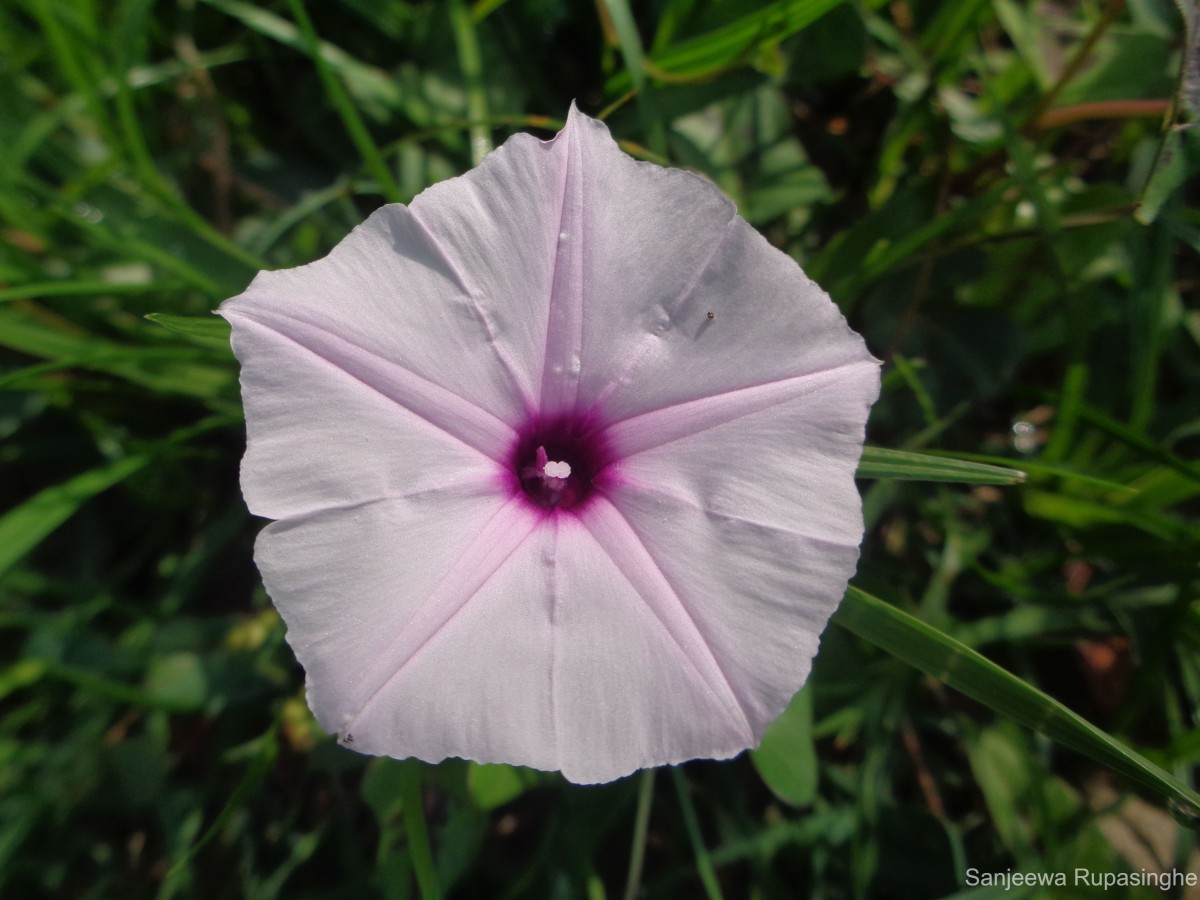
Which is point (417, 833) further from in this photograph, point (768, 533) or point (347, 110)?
point (347, 110)

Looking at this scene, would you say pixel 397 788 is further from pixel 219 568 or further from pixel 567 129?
pixel 567 129

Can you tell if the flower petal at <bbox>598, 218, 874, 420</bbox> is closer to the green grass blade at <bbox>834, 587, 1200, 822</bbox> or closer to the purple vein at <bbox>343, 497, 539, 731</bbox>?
the purple vein at <bbox>343, 497, 539, 731</bbox>

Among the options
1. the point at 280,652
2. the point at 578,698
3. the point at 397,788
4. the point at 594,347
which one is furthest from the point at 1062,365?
the point at 280,652

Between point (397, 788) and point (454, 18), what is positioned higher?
point (454, 18)

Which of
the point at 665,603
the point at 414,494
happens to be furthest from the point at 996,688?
the point at 414,494

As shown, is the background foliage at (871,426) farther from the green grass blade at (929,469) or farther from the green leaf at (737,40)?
the green grass blade at (929,469)

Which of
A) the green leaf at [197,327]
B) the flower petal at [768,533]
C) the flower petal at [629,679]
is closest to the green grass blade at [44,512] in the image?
the green leaf at [197,327]
